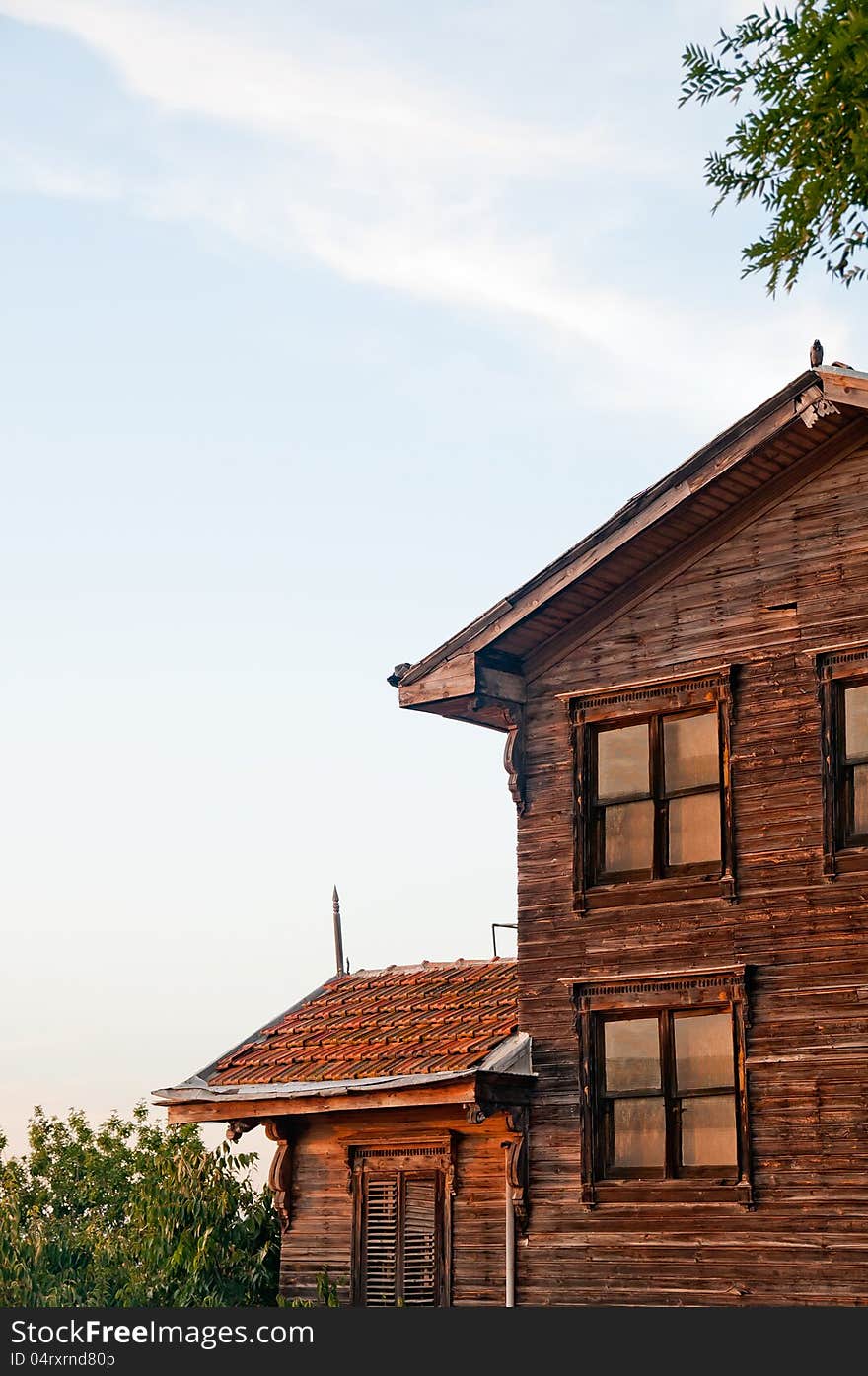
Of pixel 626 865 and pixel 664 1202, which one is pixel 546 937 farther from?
pixel 664 1202

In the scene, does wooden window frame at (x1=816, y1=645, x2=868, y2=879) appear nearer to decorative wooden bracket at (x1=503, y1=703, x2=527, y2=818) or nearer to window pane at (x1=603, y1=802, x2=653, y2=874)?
window pane at (x1=603, y1=802, x2=653, y2=874)

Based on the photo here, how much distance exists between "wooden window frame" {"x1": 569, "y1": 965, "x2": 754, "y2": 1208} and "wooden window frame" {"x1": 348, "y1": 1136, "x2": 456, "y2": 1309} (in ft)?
7.59

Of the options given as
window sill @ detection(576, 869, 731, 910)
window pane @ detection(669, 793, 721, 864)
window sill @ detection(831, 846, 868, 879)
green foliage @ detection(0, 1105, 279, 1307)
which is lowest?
green foliage @ detection(0, 1105, 279, 1307)

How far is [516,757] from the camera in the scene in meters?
22.8

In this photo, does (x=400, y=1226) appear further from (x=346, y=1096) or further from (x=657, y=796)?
(x=657, y=796)

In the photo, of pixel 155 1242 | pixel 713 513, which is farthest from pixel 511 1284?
pixel 713 513

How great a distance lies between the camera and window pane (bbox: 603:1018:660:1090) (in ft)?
69.1

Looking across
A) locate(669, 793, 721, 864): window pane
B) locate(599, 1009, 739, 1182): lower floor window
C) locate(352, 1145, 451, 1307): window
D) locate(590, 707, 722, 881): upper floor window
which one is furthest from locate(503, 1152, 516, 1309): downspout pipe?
locate(669, 793, 721, 864): window pane

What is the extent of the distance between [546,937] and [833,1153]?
437 centimetres

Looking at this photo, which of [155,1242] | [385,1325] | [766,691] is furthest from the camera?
[155,1242]

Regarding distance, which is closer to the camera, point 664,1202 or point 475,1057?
point 664,1202

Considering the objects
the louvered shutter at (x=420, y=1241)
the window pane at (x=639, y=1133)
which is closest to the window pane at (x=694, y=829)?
the window pane at (x=639, y=1133)

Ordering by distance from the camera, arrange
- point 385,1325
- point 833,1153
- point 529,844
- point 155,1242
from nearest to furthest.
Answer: point 385,1325, point 833,1153, point 529,844, point 155,1242

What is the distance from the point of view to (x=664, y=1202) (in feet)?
67.4
